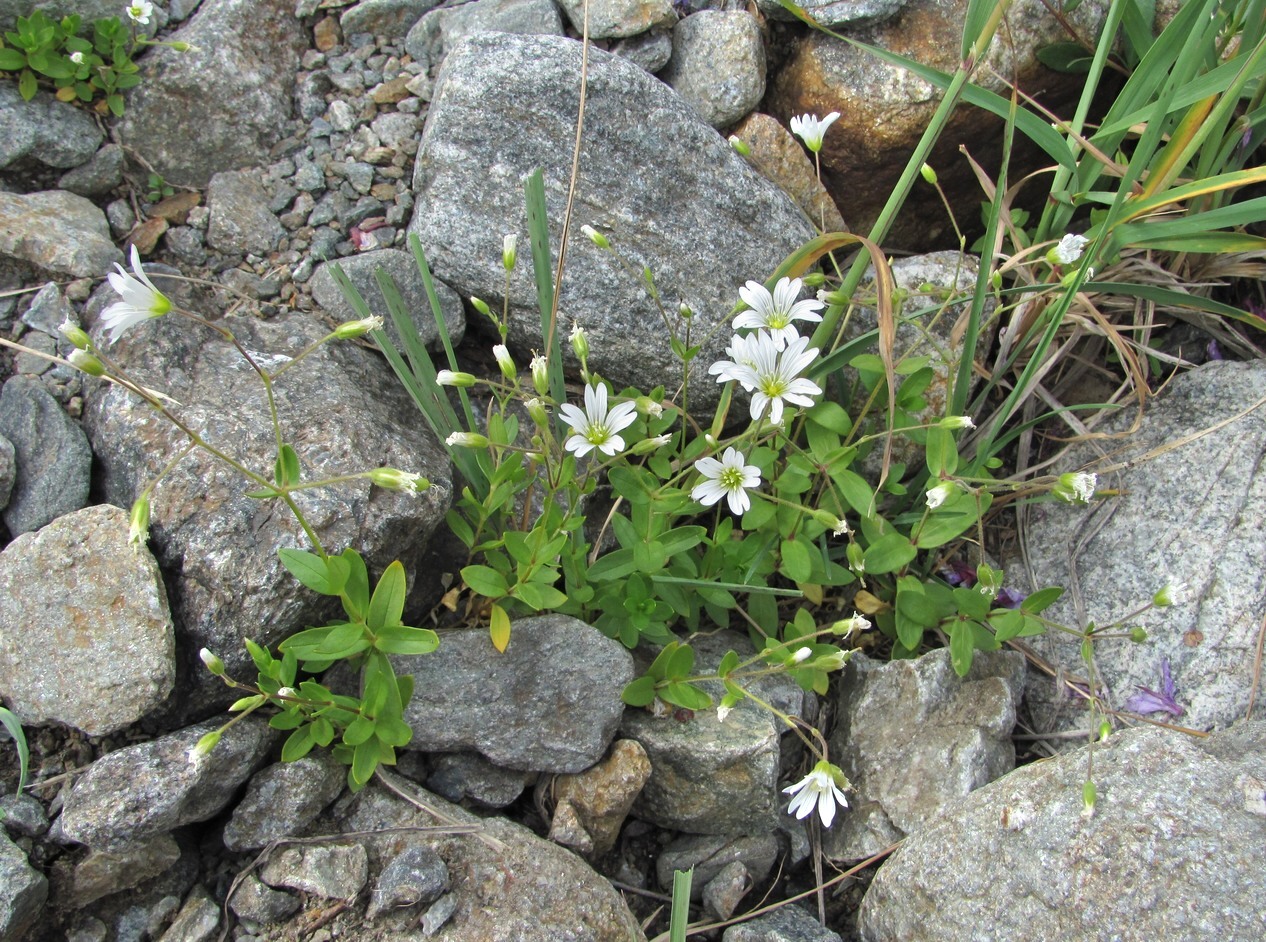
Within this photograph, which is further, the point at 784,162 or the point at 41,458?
the point at 784,162

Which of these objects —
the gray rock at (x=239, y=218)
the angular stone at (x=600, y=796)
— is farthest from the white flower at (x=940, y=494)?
the gray rock at (x=239, y=218)

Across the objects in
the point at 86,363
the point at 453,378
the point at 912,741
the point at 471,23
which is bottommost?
the point at 912,741

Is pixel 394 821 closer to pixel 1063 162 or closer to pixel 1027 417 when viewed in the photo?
pixel 1027 417

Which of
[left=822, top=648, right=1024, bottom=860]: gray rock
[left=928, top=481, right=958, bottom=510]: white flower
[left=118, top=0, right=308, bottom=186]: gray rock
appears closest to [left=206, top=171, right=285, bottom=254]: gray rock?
[left=118, top=0, right=308, bottom=186]: gray rock

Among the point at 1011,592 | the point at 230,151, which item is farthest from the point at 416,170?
the point at 1011,592

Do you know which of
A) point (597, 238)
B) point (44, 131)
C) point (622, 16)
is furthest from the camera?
point (622, 16)

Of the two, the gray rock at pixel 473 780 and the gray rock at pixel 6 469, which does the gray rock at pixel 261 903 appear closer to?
the gray rock at pixel 473 780

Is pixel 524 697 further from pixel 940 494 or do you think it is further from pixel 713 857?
pixel 940 494

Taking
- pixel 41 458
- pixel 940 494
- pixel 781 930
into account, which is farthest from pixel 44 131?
pixel 781 930
